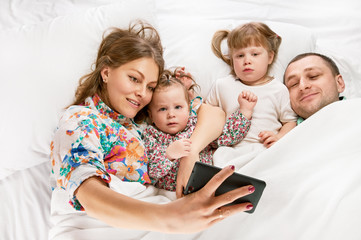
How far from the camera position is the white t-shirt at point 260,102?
149 centimetres

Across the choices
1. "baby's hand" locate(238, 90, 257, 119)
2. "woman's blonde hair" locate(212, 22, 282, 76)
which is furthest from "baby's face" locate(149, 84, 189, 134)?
"woman's blonde hair" locate(212, 22, 282, 76)

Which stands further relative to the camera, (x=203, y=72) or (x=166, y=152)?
(x=203, y=72)

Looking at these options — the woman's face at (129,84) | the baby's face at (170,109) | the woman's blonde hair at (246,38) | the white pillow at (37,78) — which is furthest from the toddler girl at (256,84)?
the white pillow at (37,78)

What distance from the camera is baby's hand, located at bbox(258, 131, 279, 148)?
54.6 inches

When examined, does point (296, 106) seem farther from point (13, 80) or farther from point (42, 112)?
point (13, 80)

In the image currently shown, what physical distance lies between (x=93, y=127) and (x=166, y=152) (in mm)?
286

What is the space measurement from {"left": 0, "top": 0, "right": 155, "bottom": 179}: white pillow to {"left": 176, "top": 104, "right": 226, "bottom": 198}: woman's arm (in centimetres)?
50

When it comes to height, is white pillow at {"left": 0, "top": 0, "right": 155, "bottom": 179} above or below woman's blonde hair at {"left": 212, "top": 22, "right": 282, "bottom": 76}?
below

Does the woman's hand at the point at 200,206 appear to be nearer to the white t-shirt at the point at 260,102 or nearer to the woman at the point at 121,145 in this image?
the woman at the point at 121,145

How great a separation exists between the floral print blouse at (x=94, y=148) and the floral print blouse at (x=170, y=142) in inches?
1.6

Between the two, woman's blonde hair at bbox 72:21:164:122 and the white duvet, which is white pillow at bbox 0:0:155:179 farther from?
the white duvet

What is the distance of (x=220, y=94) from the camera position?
1.59 metres

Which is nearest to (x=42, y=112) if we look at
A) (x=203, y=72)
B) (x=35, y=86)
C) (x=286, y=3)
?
(x=35, y=86)

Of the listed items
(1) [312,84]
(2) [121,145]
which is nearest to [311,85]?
(1) [312,84]
